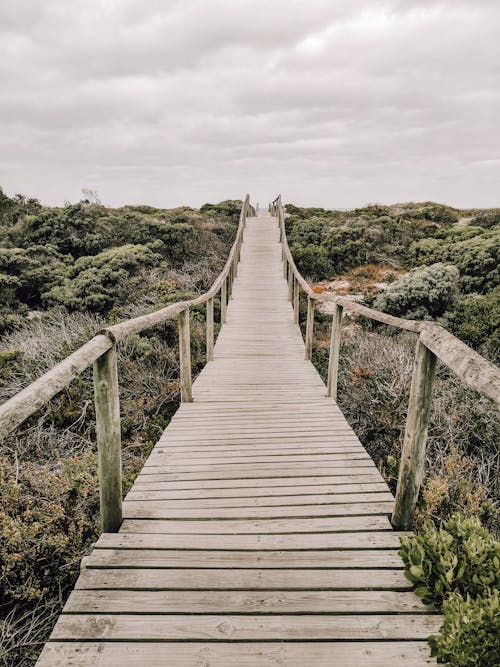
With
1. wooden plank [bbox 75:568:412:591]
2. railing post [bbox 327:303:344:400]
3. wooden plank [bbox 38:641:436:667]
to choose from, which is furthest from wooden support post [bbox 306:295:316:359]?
wooden plank [bbox 38:641:436:667]

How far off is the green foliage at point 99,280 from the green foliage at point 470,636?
1024 centimetres

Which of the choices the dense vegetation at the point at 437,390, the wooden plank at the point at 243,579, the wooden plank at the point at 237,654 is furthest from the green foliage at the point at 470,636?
the wooden plank at the point at 243,579

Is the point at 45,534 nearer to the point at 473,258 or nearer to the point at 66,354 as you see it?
the point at 66,354

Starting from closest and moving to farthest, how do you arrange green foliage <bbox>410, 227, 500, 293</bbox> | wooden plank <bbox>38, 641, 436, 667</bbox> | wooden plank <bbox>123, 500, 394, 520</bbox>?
wooden plank <bbox>38, 641, 436, 667</bbox> < wooden plank <bbox>123, 500, 394, 520</bbox> < green foliage <bbox>410, 227, 500, 293</bbox>

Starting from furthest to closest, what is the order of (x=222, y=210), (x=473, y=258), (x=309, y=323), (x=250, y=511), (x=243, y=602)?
(x=222, y=210)
(x=473, y=258)
(x=309, y=323)
(x=250, y=511)
(x=243, y=602)

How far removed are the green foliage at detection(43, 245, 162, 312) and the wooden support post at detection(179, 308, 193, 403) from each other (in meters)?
6.99

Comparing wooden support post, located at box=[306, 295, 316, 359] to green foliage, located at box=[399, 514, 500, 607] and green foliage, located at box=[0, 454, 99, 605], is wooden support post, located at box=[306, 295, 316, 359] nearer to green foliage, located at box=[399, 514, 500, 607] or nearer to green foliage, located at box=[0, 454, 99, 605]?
green foliage, located at box=[0, 454, 99, 605]

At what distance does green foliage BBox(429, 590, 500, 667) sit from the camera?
136 cm

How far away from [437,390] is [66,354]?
577 cm

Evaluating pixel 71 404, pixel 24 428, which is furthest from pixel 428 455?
pixel 24 428

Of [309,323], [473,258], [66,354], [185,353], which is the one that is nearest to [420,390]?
[185,353]

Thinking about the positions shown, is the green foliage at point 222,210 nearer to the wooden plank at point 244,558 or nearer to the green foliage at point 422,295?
the green foliage at point 422,295

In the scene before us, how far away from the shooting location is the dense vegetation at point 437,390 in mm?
1641

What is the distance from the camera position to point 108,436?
204 centimetres
